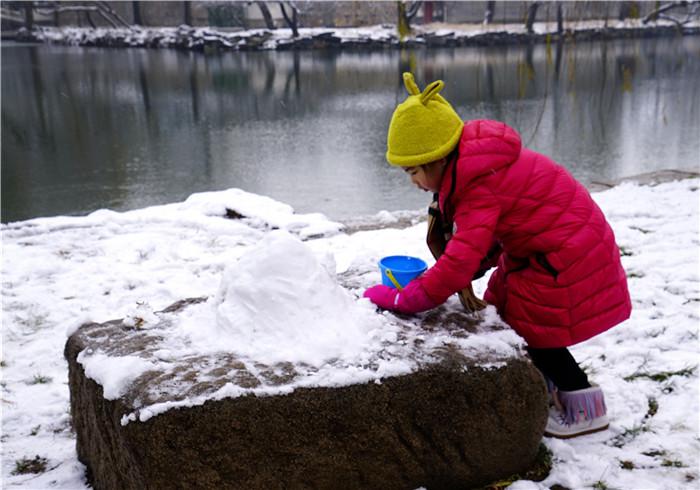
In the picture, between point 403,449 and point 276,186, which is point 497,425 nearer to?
point 403,449

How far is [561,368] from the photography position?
2482mm

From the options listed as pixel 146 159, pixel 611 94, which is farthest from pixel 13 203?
pixel 611 94

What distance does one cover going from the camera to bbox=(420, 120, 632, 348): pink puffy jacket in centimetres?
225

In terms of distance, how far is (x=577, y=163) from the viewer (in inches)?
395

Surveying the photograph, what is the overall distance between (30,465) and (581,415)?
217 centimetres

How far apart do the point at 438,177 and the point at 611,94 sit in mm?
14363

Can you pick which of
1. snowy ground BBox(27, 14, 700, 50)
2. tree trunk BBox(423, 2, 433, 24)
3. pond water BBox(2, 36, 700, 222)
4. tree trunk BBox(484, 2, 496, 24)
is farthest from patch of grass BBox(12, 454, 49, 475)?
tree trunk BBox(423, 2, 433, 24)

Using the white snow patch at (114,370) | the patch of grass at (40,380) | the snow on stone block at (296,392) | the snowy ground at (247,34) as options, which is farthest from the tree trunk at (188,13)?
the white snow patch at (114,370)

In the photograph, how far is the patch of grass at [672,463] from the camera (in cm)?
230

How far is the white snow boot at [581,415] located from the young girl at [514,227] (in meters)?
0.19

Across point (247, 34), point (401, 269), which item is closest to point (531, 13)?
point (247, 34)

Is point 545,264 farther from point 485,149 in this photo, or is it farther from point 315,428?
point 315,428

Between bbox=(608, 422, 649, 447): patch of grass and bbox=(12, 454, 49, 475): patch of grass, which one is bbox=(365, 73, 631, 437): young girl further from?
bbox=(12, 454, 49, 475): patch of grass

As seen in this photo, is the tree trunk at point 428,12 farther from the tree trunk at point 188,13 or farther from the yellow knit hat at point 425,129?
the yellow knit hat at point 425,129
